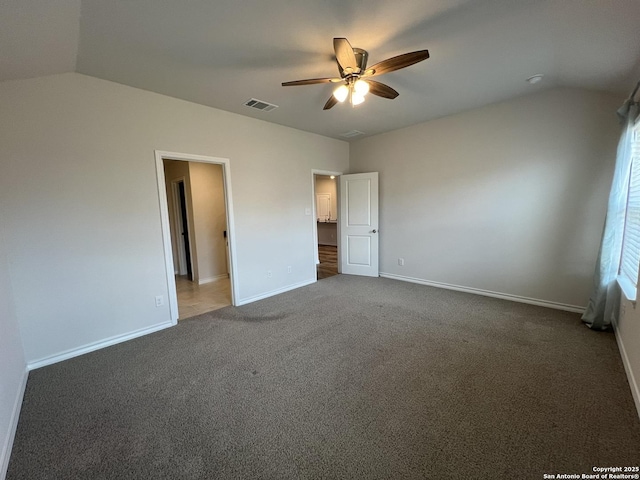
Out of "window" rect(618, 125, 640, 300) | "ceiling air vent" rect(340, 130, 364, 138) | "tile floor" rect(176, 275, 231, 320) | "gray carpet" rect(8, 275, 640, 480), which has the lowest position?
"gray carpet" rect(8, 275, 640, 480)

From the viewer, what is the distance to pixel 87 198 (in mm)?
2486

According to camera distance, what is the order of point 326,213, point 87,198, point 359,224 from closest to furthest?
point 87,198 → point 359,224 → point 326,213

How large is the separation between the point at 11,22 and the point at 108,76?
941 millimetres

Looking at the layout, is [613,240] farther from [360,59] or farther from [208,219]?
[208,219]

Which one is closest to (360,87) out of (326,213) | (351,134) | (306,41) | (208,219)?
(306,41)

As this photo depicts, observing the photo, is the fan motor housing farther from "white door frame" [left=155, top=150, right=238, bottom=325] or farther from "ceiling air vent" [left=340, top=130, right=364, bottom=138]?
"ceiling air vent" [left=340, top=130, right=364, bottom=138]

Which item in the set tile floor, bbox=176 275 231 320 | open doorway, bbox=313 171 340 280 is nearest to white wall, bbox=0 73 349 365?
tile floor, bbox=176 275 231 320

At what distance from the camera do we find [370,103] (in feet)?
10.8

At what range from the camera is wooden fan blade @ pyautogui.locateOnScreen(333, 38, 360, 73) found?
1692mm

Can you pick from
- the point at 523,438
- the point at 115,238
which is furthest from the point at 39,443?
the point at 523,438

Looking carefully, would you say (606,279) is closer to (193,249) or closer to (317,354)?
(317,354)

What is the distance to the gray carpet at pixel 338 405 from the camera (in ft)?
4.54

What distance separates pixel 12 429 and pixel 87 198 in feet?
6.08

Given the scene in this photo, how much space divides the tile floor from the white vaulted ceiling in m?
2.74
